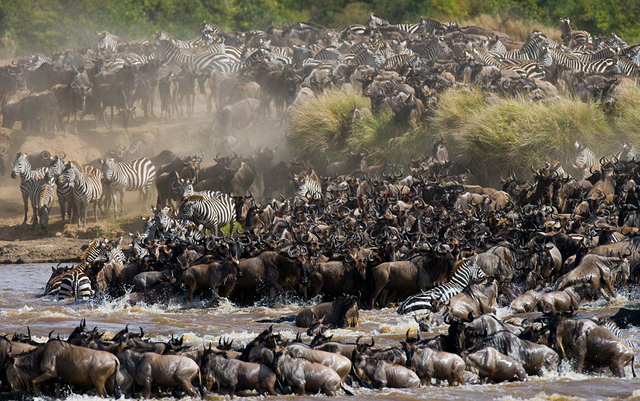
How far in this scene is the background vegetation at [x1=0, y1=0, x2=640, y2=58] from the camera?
42938mm

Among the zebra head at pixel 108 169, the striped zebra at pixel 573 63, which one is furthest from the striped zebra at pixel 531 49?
the zebra head at pixel 108 169

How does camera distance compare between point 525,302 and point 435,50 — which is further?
point 435,50

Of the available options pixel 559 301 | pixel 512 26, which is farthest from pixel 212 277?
pixel 512 26

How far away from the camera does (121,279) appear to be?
1550 cm

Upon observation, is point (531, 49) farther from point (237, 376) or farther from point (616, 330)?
point (237, 376)

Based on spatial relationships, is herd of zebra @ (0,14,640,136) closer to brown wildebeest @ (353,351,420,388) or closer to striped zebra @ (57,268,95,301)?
striped zebra @ (57,268,95,301)

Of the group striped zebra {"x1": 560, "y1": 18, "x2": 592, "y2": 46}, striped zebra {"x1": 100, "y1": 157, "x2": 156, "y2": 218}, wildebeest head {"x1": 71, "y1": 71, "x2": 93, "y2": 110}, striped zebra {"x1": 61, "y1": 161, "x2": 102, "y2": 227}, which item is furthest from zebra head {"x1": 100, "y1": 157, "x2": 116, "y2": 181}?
striped zebra {"x1": 560, "y1": 18, "x2": 592, "y2": 46}

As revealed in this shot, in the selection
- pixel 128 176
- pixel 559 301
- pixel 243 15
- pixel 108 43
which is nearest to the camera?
pixel 559 301

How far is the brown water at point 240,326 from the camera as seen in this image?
32.0ft

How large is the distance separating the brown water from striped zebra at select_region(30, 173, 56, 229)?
604 cm

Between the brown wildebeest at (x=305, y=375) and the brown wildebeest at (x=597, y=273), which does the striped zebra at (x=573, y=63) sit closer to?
the brown wildebeest at (x=597, y=273)

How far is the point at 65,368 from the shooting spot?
9633 mm

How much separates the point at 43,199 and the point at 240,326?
10813 millimetres

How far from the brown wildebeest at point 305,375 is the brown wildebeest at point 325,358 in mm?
69
